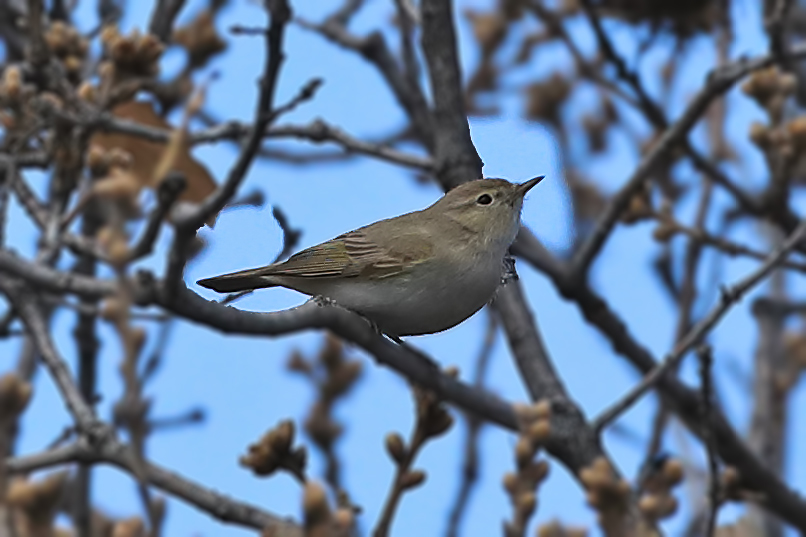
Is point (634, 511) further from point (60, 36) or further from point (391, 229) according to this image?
point (60, 36)

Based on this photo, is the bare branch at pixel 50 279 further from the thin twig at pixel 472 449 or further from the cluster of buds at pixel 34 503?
the thin twig at pixel 472 449

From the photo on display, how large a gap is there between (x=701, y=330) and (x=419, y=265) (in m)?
1.91

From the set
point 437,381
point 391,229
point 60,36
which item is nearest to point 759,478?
point 437,381

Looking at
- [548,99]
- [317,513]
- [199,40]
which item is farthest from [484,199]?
[548,99]

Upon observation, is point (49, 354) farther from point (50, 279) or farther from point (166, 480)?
point (50, 279)

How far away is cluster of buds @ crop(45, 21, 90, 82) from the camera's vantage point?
3818 mm

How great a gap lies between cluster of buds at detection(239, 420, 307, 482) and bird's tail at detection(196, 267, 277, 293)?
952 millimetres

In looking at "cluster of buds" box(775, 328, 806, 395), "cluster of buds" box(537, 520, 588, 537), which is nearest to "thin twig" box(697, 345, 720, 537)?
"cluster of buds" box(537, 520, 588, 537)

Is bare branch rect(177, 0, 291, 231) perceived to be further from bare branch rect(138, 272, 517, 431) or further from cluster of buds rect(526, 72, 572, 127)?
cluster of buds rect(526, 72, 572, 127)

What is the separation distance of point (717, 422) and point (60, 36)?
2949 millimetres

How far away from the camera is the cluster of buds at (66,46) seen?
3.82 m

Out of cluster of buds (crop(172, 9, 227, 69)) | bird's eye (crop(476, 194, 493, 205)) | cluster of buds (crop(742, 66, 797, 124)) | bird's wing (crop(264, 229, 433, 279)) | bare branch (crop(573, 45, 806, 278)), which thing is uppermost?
cluster of buds (crop(172, 9, 227, 69))

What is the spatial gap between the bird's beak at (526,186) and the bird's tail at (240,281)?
0.47 m

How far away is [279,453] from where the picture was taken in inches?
102
